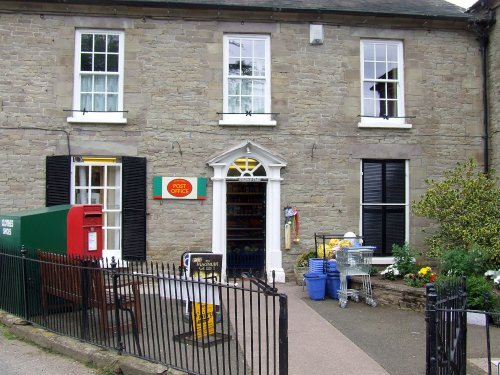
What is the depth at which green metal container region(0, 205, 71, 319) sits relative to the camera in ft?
24.3

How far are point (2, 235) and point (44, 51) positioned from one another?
4707 mm

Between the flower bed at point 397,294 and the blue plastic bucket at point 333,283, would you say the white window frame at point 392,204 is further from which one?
the blue plastic bucket at point 333,283

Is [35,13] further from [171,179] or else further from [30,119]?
[171,179]

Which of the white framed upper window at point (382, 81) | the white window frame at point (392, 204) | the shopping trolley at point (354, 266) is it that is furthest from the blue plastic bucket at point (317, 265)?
the white framed upper window at point (382, 81)

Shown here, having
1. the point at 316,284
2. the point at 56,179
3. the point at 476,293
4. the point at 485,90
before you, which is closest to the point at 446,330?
the point at 476,293

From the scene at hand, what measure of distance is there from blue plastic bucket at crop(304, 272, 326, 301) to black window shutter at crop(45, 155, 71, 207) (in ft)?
17.7

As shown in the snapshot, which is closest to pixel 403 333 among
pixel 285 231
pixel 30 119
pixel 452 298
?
pixel 452 298

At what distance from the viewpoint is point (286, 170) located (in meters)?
11.6

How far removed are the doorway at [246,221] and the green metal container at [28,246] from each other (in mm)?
4582

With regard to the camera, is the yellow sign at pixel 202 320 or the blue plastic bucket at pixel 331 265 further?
the blue plastic bucket at pixel 331 265

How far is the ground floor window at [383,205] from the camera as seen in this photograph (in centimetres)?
1191

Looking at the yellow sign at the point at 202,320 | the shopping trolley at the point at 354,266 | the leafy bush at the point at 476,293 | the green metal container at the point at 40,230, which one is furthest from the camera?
the shopping trolley at the point at 354,266

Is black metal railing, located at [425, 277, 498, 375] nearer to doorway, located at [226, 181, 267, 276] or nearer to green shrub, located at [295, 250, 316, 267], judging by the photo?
green shrub, located at [295, 250, 316, 267]

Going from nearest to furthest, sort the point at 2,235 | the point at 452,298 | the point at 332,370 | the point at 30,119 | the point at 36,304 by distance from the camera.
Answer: the point at 452,298
the point at 332,370
the point at 36,304
the point at 2,235
the point at 30,119
